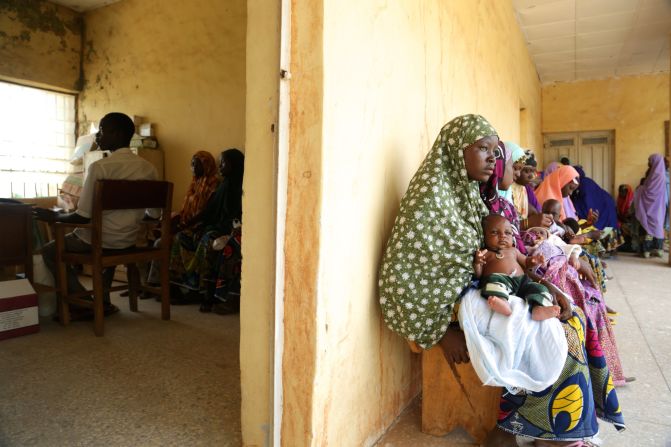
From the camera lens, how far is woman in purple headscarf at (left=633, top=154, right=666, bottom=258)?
7.16m

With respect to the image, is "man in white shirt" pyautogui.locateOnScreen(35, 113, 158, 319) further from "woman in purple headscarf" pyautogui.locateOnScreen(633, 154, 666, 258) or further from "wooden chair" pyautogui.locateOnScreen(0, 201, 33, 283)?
"woman in purple headscarf" pyautogui.locateOnScreen(633, 154, 666, 258)

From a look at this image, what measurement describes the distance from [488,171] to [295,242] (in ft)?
2.88

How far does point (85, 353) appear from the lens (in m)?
2.61

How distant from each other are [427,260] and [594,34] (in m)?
6.68

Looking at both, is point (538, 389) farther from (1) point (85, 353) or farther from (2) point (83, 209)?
(2) point (83, 209)

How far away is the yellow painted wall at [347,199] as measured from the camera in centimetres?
144

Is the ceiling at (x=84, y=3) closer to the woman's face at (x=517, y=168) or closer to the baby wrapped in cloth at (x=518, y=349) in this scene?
the woman's face at (x=517, y=168)

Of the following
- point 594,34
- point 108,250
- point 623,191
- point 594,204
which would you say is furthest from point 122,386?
point 623,191

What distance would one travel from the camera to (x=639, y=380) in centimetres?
240

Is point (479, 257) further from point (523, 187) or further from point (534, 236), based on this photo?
point (523, 187)

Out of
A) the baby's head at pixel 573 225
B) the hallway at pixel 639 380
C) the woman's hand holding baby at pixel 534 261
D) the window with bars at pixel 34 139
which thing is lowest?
the hallway at pixel 639 380

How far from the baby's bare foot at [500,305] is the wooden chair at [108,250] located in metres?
2.48

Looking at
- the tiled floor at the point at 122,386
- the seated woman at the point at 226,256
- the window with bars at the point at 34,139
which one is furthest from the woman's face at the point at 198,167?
the window with bars at the point at 34,139

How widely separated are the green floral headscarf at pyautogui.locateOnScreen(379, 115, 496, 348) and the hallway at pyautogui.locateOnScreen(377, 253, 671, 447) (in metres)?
0.47
